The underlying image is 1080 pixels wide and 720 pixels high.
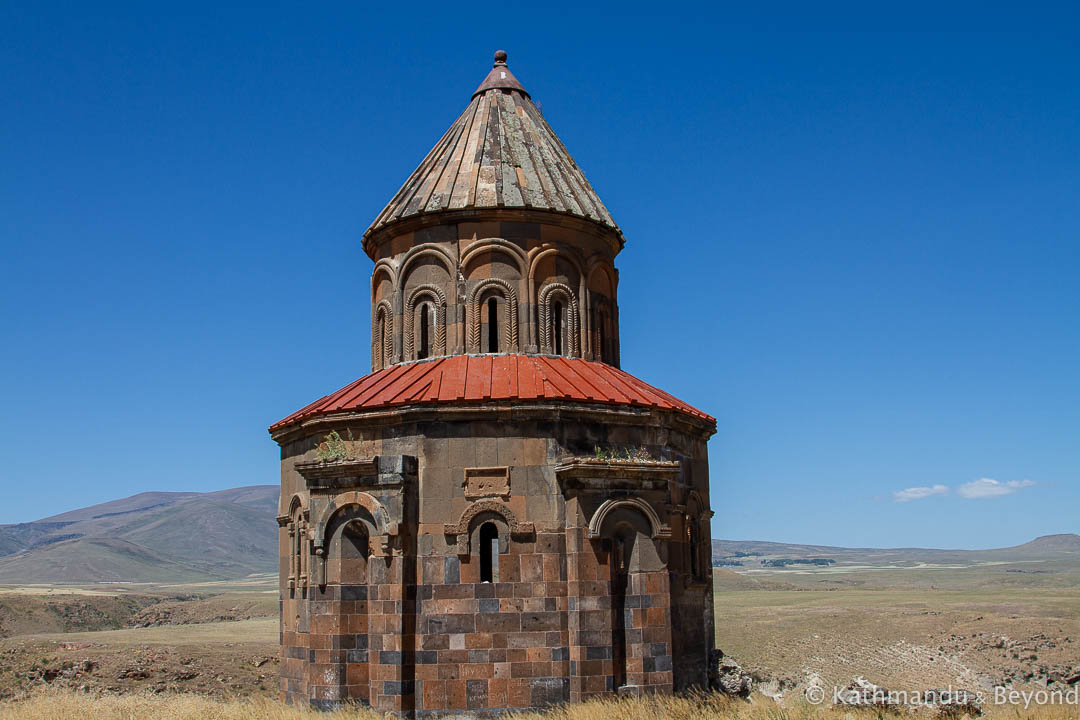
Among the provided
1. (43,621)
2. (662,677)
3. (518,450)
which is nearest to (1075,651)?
(662,677)

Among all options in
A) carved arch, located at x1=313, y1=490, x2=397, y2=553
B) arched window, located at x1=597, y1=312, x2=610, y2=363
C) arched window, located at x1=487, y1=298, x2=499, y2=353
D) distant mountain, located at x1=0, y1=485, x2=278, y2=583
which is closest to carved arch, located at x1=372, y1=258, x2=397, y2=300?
arched window, located at x1=487, y1=298, x2=499, y2=353

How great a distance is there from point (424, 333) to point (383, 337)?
1.09 m

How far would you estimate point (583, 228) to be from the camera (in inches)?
655

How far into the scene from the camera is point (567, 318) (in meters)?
16.4

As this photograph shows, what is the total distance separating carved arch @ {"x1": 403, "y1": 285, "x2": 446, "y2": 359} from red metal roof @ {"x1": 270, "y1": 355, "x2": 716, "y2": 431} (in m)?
0.24

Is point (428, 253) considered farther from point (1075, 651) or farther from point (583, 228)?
point (1075, 651)

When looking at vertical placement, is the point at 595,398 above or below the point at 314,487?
above

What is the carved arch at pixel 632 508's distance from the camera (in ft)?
43.8

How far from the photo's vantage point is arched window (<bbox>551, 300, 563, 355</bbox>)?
1614 centimetres

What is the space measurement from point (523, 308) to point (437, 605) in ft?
16.3

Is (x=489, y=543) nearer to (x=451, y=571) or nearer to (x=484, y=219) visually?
(x=451, y=571)

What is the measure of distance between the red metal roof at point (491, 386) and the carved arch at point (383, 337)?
472mm

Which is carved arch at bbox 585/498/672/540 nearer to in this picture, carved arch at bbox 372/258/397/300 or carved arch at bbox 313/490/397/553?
carved arch at bbox 313/490/397/553

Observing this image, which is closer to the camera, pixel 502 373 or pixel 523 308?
pixel 502 373
